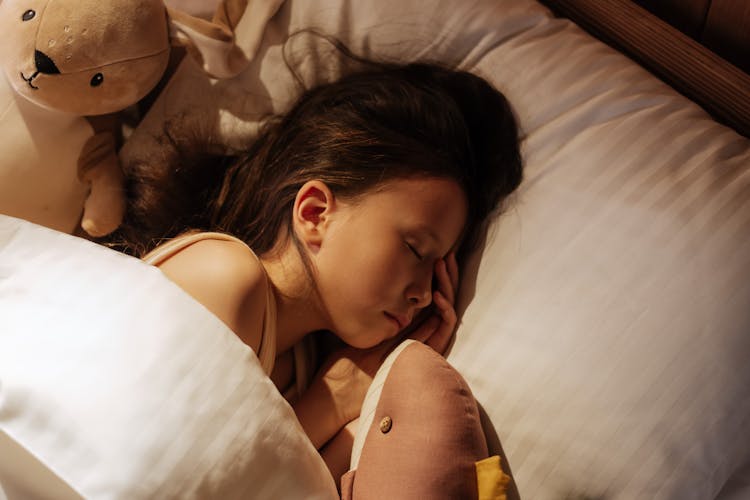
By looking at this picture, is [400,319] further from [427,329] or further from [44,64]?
[44,64]

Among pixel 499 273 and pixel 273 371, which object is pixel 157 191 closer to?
pixel 273 371

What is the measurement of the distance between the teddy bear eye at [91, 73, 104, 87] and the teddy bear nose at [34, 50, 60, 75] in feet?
0.15

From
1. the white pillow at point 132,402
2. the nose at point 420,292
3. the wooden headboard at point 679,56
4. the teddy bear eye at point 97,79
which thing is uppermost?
the wooden headboard at point 679,56

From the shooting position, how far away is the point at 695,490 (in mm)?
753

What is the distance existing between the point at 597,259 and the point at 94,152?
720mm

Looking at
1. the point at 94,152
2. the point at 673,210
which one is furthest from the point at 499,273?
the point at 94,152

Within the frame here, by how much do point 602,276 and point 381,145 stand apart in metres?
0.33

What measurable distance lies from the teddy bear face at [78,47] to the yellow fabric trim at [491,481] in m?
0.66

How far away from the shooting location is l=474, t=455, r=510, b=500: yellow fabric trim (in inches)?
28.8

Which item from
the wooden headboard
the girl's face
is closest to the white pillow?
the girl's face

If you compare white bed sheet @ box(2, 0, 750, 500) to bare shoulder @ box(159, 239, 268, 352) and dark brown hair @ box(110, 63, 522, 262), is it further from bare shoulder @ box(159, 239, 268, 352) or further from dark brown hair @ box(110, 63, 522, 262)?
bare shoulder @ box(159, 239, 268, 352)

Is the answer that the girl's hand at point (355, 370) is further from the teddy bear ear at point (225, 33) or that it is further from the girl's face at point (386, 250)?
the teddy bear ear at point (225, 33)

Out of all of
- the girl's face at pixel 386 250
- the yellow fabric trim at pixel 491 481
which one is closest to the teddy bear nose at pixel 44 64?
the girl's face at pixel 386 250

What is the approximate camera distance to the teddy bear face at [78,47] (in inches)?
36.1
